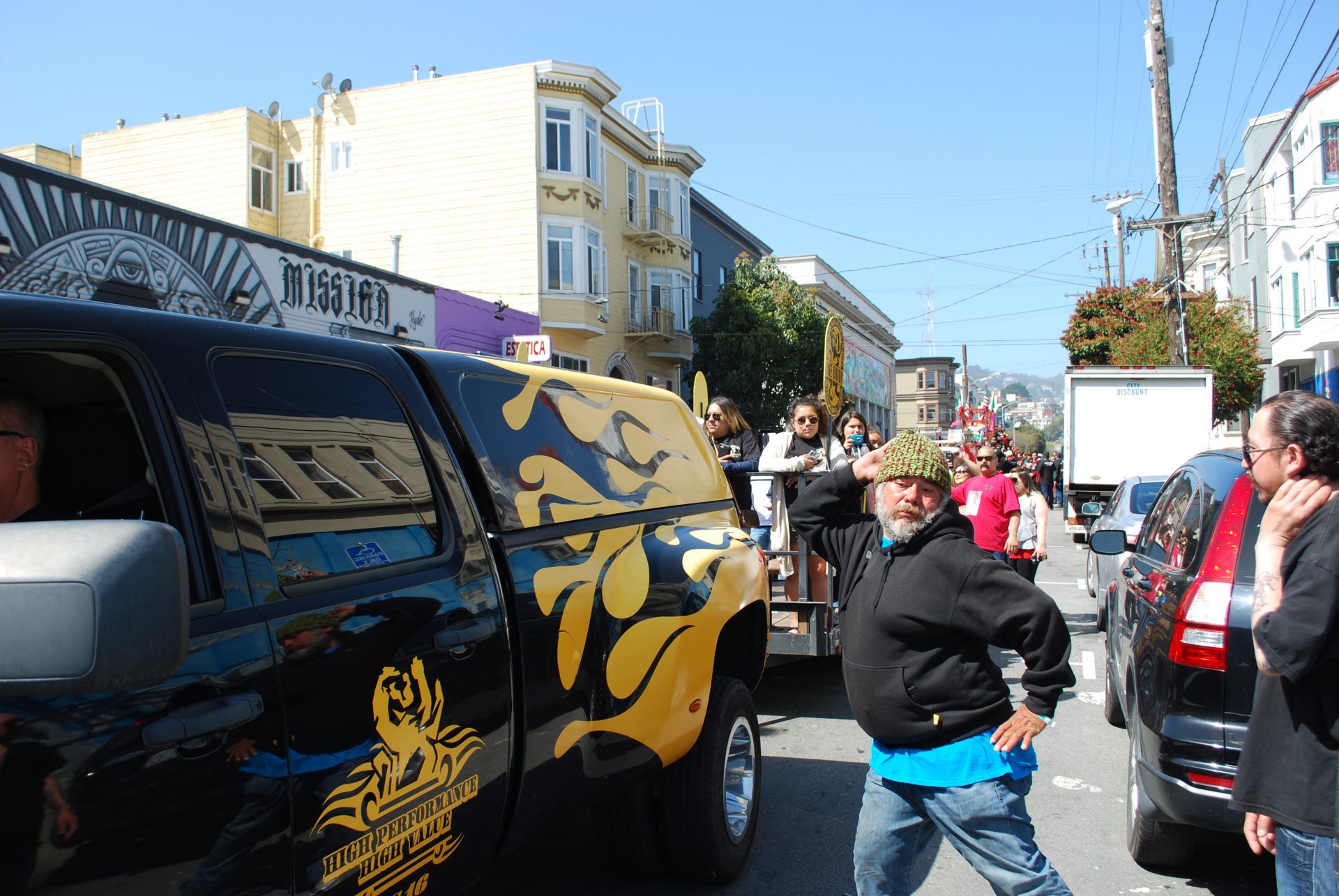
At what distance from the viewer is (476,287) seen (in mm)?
26516

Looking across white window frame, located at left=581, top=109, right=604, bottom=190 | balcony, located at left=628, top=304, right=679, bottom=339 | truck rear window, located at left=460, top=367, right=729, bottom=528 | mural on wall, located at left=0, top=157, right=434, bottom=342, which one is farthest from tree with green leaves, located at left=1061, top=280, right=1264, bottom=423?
truck rear window, located at left=460, top=367, right=729, bottom=528

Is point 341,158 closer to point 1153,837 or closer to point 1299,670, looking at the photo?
point 1153,837

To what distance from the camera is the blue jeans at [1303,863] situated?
2.41 metres

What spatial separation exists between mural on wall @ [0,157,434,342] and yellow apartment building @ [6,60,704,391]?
33.6 ft

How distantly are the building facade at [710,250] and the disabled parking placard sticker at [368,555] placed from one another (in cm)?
3387

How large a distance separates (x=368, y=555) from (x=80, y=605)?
1308mm

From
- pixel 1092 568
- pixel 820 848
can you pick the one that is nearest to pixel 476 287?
pixel 1092 568

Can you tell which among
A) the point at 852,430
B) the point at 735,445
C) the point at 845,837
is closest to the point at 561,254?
the point at 852,430

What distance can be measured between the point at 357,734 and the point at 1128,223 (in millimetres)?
25604

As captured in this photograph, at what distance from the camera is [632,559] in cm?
357

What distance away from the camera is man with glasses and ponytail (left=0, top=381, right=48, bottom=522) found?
6.92 feet

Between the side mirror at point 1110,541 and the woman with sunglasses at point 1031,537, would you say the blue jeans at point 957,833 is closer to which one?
the side mirror at point 1110,541

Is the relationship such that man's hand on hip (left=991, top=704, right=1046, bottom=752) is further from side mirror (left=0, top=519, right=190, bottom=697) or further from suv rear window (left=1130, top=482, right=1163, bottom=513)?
suv rear window (left=1130, top=482, right=1163, bottom=513)

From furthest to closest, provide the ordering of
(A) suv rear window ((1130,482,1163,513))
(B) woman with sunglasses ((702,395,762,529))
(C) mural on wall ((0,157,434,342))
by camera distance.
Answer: (A) suv rear window ((1130,482,1163,513)), (C) mural on wall ((0,157,434,342)), (B) woman with sunglasses ((702,395,762,529))
